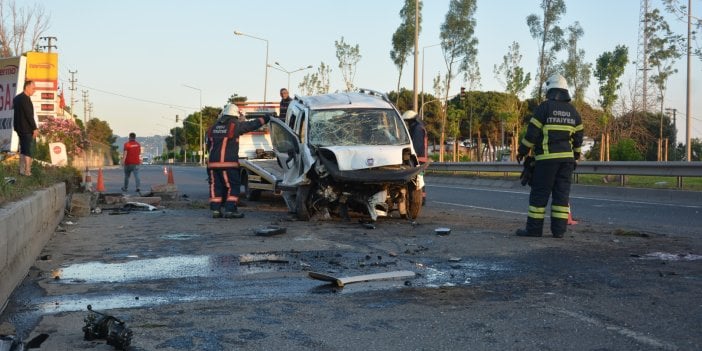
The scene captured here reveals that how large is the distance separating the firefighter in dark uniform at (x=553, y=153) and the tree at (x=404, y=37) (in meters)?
36.5

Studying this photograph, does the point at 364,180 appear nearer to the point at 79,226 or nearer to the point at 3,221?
the point at 79,226

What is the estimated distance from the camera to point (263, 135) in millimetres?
16766

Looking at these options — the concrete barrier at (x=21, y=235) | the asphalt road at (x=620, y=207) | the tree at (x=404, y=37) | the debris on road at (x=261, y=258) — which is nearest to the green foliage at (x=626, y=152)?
the asphalt road at (x=620, y=207)

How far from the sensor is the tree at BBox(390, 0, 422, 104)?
4494cm

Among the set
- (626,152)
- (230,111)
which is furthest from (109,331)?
(626,152)

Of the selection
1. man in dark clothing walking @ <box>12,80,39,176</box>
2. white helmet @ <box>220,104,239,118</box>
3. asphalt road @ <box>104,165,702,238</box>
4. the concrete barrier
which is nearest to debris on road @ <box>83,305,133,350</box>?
the concrete barrier

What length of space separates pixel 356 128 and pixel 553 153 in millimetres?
3746

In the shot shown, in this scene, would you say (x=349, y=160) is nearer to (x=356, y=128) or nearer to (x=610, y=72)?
(x=356, y=128)

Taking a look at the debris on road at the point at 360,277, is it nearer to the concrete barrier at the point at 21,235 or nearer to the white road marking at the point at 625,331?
the white road marking at the point at 625,331

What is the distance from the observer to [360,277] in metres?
5.96

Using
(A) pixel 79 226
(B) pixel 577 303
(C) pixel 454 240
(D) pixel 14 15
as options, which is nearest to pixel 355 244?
(C) pixel 454 240

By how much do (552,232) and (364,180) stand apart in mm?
2797

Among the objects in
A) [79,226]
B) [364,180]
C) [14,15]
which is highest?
[14,15]

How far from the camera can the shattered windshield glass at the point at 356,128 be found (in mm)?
11469
